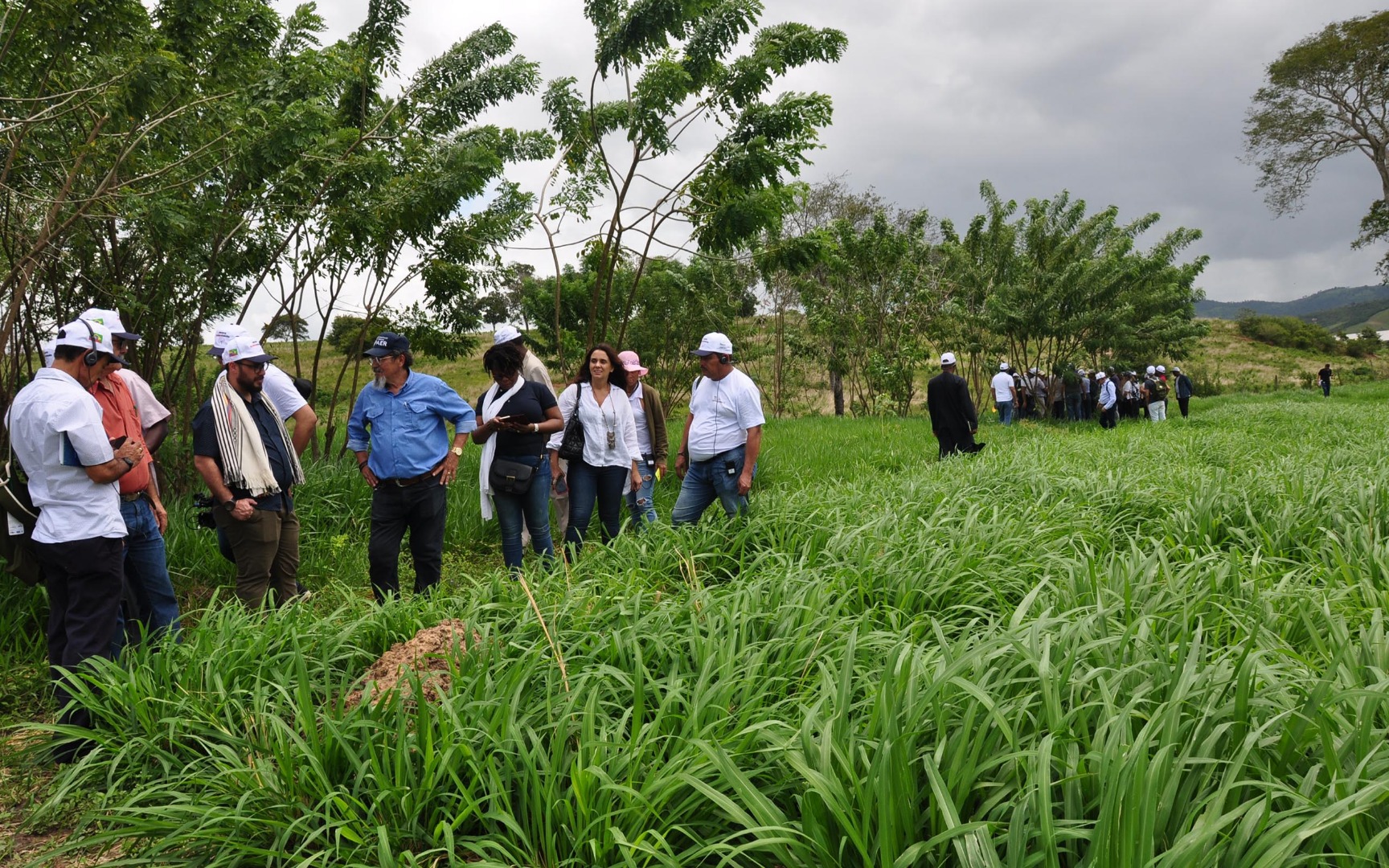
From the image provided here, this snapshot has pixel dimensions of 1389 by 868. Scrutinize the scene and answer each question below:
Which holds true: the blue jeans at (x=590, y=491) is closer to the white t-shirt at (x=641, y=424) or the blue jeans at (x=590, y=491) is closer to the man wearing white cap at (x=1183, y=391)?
the white t-shirt at (x=641, y=424)

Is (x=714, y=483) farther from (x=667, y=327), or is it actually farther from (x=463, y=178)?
(x=667, y=327)

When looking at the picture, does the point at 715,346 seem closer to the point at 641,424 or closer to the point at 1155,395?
the point at 641,424

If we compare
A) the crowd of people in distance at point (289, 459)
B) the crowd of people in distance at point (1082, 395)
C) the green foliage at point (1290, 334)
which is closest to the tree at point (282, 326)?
the crowd of people in distance at point (289, 459)

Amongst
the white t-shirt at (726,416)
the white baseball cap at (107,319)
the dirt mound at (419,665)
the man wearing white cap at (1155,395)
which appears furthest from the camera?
the man wearing white cap at (1155,395)

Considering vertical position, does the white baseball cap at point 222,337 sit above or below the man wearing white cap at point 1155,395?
above

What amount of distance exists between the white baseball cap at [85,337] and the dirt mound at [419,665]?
177cm

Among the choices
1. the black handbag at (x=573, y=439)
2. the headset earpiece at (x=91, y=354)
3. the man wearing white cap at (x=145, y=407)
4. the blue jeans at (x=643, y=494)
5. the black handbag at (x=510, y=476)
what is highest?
the headset earpiece at (x=91, y=354)

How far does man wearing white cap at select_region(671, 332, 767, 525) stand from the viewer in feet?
17.1

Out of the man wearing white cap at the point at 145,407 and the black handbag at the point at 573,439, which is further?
the black handbag at the point at 573,439

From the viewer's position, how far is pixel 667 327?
58.5ft

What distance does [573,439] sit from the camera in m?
5.53

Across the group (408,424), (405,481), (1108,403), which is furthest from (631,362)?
(1108,403)

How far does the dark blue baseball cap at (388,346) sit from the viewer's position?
469 centimetres

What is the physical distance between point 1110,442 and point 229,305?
35.5 feet
